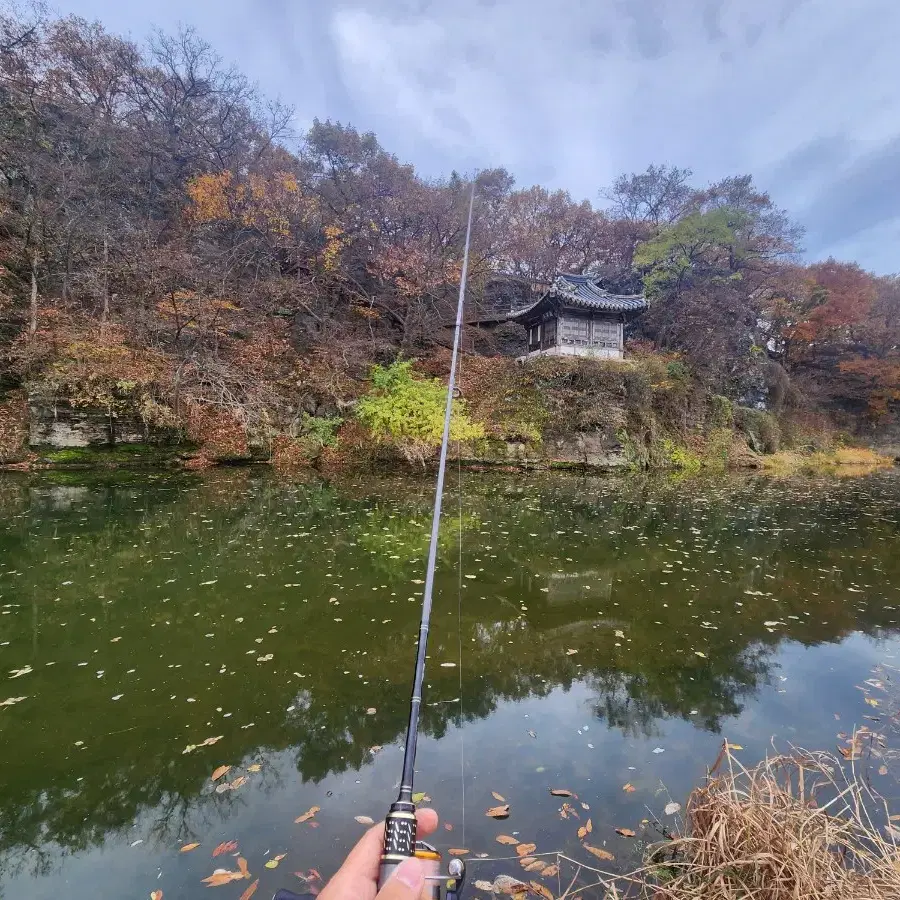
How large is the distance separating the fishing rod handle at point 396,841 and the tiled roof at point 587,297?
2104 centimetres

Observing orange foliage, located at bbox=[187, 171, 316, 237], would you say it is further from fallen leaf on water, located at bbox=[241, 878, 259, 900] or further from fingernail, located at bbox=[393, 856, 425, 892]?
fingernail, located at bbox=[393, 856, 425, 892]

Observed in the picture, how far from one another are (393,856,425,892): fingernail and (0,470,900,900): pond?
60.2 inches

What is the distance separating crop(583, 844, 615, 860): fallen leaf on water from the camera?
2402mm

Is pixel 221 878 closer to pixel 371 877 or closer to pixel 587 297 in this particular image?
pixel 371 877

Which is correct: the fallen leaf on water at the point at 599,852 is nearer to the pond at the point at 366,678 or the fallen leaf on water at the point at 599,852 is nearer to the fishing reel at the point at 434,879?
the pond at the point at 366,678

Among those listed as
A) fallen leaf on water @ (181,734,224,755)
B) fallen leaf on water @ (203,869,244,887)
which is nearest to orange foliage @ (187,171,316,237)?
fallen leaf on water @ (181,734,224,755)

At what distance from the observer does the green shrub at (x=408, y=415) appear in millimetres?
15672

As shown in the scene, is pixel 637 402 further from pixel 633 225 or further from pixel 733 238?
pixel 633 225

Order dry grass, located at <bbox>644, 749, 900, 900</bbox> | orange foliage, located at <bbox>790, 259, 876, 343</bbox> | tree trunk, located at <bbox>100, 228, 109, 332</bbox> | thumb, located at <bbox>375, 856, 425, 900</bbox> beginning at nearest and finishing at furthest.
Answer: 1. thumb, located at <bbox>375, 856, 425, 900</bbox>
2. dry grass, located at <bbox>644, 749, 900, 900</bbox>
3. tree trunk, located at <bbox>100, 228, 109, 332</bbox>
4. orange foliage, located at <bbox>790, 259, 876, 343</bbox>

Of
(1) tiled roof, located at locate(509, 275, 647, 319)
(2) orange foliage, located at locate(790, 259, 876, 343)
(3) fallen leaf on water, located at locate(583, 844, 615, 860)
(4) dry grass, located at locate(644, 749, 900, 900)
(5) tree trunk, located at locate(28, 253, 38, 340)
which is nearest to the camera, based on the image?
(4) dry grass, located at locate(644, 749, 900, 900)

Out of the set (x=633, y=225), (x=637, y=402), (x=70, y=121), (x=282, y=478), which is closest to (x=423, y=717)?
(x=282, y=478)

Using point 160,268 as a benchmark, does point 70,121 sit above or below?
above

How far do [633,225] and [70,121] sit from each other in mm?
24664

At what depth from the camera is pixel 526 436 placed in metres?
17.5
